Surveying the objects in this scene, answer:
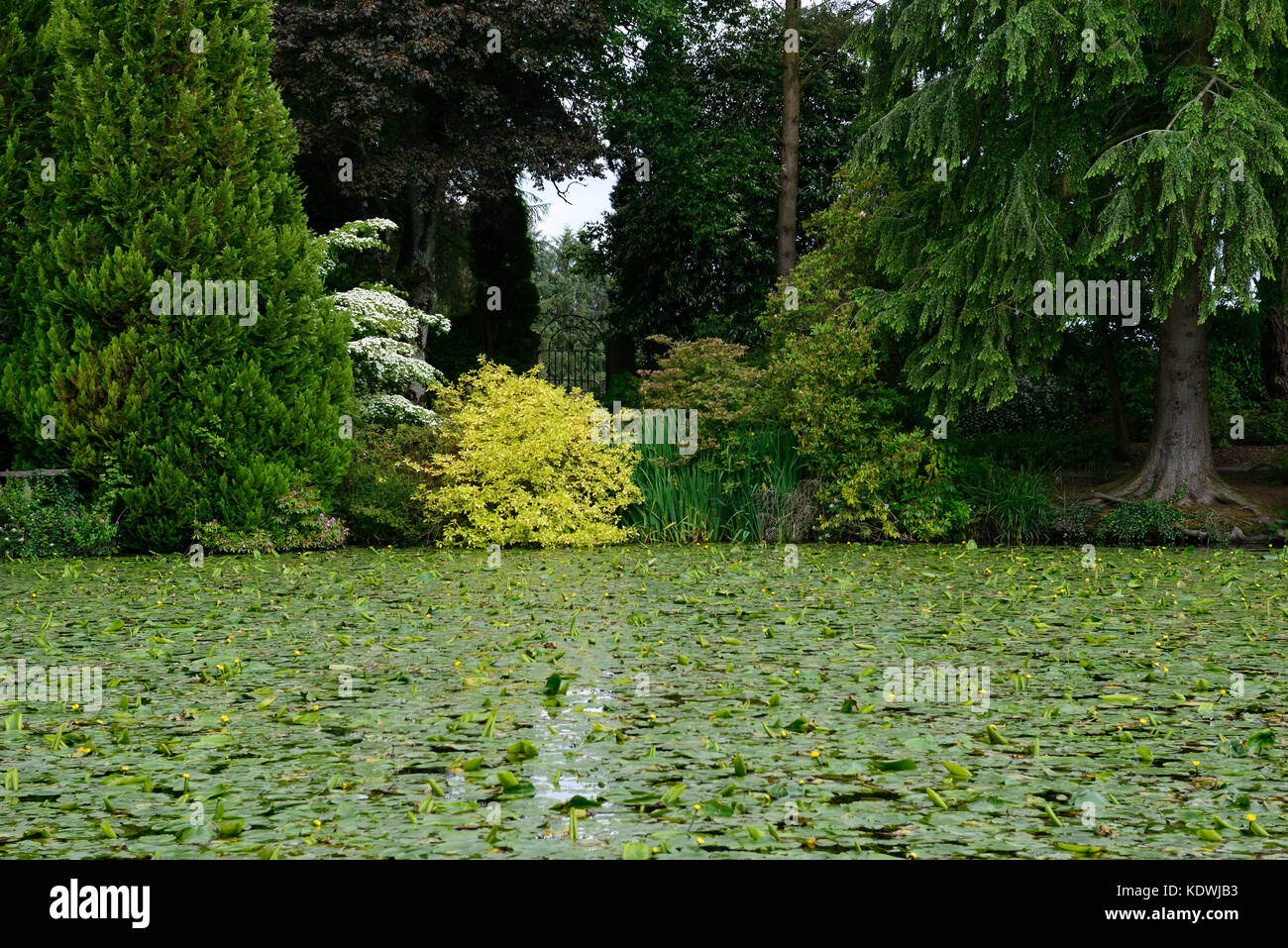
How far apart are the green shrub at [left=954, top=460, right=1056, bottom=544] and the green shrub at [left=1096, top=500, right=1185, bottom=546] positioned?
2.06 ft

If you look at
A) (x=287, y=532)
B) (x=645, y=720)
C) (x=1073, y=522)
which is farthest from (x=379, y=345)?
(x=645, y=720)

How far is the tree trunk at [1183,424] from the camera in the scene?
14.1 metres

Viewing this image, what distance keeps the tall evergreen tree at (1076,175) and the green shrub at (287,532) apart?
Result: 6.65 m

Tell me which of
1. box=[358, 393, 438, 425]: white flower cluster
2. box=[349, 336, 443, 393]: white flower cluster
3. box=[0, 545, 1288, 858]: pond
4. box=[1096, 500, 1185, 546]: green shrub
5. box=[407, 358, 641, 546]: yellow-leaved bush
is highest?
box=[349, 336, 443, 393]: white flower cluster

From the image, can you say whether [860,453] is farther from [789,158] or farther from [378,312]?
[789,158]

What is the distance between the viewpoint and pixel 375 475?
13.3 meters

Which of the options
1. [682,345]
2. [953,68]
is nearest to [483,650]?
[682,345]

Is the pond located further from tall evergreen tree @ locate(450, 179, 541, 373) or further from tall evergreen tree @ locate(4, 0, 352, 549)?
tall evergreen tree @ locate(450, 179, 541, 373)

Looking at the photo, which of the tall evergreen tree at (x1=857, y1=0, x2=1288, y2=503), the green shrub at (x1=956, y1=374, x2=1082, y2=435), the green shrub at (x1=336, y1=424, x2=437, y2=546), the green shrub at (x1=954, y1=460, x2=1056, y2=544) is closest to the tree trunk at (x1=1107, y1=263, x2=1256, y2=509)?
the tall evergreen tree at (x1=857, y1=0, x2=1288, y2=503)

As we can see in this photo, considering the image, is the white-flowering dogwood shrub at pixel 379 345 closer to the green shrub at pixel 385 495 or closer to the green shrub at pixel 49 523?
the green shrub at pixel 385 495

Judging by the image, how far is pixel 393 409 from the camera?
50.3 ft

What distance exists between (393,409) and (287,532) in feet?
10.9

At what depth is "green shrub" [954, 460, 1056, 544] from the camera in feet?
44.6

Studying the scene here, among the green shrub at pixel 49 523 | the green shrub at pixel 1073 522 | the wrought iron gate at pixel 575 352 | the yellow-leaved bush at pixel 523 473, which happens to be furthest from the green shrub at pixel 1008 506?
the wrought iron gate at pixel 575 352
